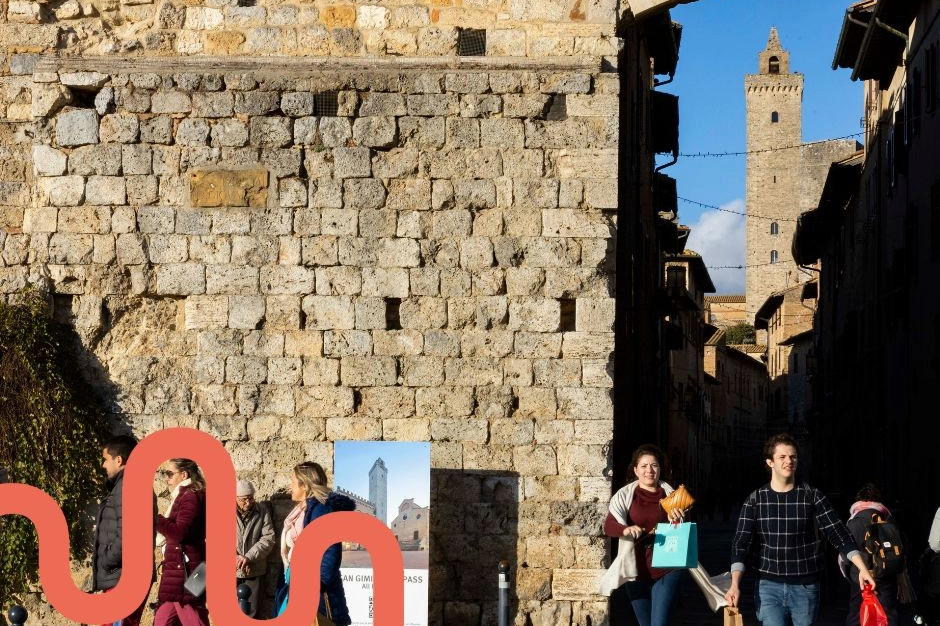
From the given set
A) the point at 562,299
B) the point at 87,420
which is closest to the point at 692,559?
the point at 562,299

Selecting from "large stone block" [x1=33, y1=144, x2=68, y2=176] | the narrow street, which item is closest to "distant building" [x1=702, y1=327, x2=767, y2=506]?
the narrow street

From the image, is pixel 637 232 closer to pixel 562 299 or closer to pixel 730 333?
pixel 562 299

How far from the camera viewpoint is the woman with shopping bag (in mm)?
9055

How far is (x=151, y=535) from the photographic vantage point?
862 centimetres

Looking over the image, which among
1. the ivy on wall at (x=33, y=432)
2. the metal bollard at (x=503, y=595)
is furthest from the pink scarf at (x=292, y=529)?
the ivy on wall at (x=33, y=432)

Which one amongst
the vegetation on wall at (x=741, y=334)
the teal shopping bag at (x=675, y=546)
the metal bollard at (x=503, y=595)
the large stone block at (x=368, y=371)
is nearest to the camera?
the teal shopping bag at (x=675, y=546)

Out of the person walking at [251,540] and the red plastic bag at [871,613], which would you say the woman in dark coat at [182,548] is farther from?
the red plastic bag at [871,613]

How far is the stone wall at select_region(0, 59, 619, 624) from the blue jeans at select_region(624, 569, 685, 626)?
187 centimetres

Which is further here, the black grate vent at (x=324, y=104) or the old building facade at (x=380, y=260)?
the black grate vent at (x=324, y=104)

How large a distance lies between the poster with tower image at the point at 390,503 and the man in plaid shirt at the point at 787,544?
8.77 ft

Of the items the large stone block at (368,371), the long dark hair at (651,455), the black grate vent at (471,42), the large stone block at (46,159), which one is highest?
the black grate vent at (471,42)

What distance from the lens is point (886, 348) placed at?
26.8m

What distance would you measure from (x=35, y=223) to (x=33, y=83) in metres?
1.11

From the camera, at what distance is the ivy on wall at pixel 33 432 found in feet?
36.6
